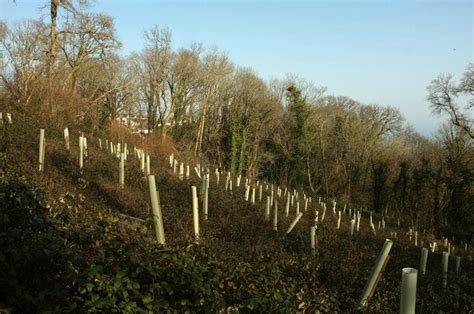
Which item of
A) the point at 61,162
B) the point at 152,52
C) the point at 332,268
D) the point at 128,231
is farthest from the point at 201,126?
the point at 128,231

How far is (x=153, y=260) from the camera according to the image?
4.71 m

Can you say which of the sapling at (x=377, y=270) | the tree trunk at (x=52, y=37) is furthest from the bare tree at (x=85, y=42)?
the sapling at (x=377, y=270)

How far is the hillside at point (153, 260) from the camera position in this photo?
12.4ft

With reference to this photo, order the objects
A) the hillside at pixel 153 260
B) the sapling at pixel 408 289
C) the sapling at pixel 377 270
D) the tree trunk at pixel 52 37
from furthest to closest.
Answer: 1. the tree trunk at pixel 52 37
2. the sapling at pixel 377 270
3. the hillside at pixel 153 260
4. the sapling at pixel 408 289

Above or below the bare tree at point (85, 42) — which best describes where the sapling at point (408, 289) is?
below

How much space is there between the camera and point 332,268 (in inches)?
344

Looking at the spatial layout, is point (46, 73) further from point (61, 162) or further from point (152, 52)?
point (152, 52)

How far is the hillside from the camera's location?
148 inches

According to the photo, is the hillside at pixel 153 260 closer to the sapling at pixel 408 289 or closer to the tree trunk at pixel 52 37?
the sapling at pixel 408 289

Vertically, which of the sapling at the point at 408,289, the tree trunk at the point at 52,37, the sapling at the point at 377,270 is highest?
the tree trunk at the point at 52,37

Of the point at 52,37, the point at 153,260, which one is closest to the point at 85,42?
the point at 52,37

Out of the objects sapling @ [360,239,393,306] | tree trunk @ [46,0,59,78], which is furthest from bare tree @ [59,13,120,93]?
sapling @ [360,239,393,306]

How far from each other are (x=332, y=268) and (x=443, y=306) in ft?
7.01

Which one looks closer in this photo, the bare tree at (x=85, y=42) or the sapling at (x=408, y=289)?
the sapling at (x=408, y=289)
